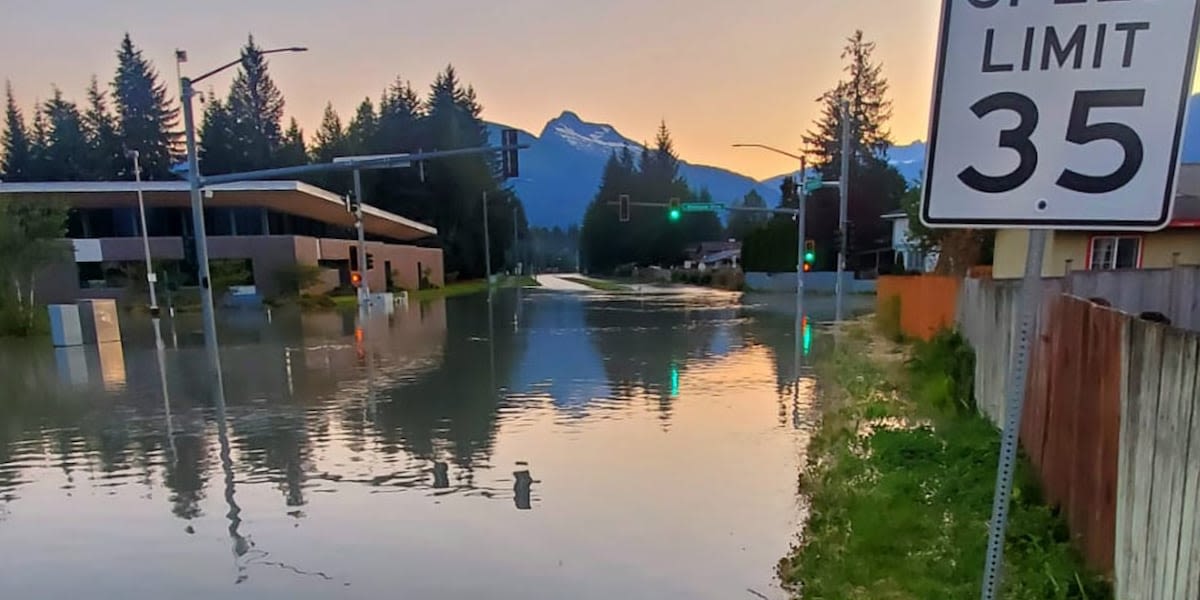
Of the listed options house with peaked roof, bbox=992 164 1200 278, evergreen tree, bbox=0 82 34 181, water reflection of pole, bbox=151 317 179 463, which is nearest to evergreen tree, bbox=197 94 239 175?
evergreen tree, bbox=0 82 34 181

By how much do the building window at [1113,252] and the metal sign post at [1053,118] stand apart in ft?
71.8

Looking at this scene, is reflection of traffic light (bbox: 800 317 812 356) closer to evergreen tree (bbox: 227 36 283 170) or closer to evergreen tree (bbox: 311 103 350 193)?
evergreen tree (bbox: 311 103 350 193)

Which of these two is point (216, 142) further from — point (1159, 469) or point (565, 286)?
point (1159, 469)

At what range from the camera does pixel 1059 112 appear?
1952mm

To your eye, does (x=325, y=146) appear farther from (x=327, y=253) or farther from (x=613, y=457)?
(x=613, y=457)

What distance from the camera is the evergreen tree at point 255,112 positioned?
83.3 metres

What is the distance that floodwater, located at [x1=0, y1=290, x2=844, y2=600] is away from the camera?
5418 mm

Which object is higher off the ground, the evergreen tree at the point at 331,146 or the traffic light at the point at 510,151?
the evergreen tree at the point at 331,146

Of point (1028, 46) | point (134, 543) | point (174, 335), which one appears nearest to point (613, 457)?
point (134, 543)

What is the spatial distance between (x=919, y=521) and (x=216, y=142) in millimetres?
90275

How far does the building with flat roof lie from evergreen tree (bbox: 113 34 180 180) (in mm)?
46181

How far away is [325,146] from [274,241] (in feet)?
169

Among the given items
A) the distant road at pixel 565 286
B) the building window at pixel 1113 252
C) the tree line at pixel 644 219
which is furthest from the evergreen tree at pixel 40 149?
the building window at pixel 1113 252

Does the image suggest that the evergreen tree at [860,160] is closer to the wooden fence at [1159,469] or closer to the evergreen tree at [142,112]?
the wooden fence at [1159,469]
